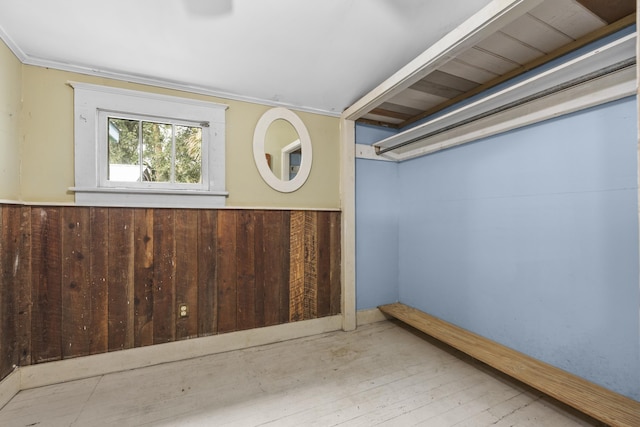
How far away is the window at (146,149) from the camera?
187 centimetres

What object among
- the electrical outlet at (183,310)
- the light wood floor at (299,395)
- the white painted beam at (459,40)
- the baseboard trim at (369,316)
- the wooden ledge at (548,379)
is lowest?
the light wood floor at (299,395)

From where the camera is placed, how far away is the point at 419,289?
→ 8.89ft

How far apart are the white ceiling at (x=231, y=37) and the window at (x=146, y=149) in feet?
0.60

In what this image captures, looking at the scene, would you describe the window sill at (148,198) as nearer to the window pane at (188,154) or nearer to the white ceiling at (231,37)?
the window pane at (188,154)

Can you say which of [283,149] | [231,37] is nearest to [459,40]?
[231,37]

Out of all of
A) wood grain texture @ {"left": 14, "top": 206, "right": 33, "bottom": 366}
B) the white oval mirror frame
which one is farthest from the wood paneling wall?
the white oval mirror frame

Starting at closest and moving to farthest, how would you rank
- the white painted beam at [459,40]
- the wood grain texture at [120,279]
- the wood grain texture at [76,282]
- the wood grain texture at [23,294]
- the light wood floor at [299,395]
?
the white painted beam at [459,40], the light wood floor at [299,395], the wood grain texture at [23,294], the wood grain texture at [76,282], the wood grain texture at [120,279]

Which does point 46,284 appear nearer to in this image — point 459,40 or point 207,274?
point 207,274

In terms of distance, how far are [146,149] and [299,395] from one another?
2.04 metres

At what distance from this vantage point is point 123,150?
2018mm

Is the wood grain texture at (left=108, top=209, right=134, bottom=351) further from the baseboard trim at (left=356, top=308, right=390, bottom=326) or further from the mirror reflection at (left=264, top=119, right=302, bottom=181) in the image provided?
the baseboard trim at (left=356, top=308, right=390, bottom=326)

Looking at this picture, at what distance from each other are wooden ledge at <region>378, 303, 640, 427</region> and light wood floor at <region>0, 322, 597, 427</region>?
14 centimetres

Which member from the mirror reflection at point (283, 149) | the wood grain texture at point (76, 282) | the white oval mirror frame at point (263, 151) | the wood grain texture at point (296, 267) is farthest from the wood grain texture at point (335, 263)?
the wood grain texture at point (76, 282)

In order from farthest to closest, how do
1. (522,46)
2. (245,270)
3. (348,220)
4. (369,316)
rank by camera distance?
(369,316) → (348,220) → (245,270) → (522,46)
